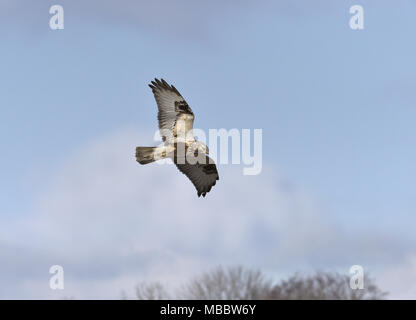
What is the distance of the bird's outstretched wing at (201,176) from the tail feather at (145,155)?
1.54 meters

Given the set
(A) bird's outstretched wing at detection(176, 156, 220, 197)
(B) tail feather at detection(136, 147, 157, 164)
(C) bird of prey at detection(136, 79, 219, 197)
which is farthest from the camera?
(A) bird's outstretched wing at detection(176, 156, 220, 197)

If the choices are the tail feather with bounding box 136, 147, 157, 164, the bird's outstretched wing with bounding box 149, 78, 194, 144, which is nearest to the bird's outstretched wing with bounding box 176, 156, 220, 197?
the bird's outstretched wing with bounding box 149, 78, 194, 144

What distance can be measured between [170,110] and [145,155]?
4.61 feet

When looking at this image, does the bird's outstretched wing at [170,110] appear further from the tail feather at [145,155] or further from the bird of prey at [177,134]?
the tail feather at [145,155]

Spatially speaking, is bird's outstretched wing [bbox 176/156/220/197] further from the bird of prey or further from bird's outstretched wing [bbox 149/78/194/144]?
bird's outstretched wing [bbox 149/78/194/144]

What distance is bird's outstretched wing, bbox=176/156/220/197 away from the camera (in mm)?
16781

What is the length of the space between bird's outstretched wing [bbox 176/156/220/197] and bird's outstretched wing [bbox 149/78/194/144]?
3.57ft

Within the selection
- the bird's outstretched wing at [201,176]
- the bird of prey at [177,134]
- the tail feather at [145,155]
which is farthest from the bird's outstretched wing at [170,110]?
the bird's outstretched wing at [201,176]

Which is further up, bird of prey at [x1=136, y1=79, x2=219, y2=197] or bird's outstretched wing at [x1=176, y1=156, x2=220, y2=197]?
bird of prey at [x1=136, y1=79, x2=219, y2=197]

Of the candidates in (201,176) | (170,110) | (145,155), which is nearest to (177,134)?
(170,110)

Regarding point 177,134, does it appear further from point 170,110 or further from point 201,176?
point 201,176
